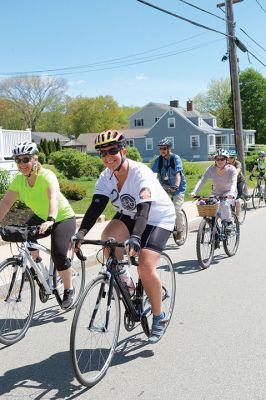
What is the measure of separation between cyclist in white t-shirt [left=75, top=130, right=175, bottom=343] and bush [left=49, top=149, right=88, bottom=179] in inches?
819

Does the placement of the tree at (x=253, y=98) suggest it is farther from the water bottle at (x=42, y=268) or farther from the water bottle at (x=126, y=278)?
the water bottle at (x=126, y=278)

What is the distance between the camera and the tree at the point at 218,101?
92125 millimetres

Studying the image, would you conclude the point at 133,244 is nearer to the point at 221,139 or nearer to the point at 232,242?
the point at 232,242

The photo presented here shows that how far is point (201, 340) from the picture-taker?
4.64m

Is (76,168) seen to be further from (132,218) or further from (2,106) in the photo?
(2,106)

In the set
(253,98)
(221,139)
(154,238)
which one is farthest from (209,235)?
(253,98)

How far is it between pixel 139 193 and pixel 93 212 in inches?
19.6

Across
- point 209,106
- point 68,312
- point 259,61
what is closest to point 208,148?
point 209,106

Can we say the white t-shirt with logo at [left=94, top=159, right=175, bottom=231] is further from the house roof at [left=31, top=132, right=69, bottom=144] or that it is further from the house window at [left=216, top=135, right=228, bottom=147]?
the house roof at [left=31, top=132, right=69, bottom=144]

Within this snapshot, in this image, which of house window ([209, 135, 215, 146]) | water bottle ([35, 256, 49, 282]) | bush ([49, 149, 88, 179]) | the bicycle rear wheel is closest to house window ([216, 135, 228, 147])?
house window ([209, 135, 215, 146])

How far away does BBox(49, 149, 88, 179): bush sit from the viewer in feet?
82.4

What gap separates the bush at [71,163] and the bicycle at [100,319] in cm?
2114

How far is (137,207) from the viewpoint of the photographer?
4066 millimetres

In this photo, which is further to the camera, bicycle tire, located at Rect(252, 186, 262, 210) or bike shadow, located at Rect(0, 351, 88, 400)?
bicycle tire, located at Rect(252, 186, 262, 210)
